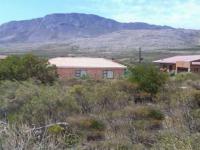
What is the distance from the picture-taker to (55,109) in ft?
86.5

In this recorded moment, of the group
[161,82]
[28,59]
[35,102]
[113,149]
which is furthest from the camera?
[28,59]

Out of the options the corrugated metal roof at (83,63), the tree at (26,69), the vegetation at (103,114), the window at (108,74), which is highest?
the tree at (26,69)

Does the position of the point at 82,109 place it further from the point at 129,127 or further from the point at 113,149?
the point at 113,149

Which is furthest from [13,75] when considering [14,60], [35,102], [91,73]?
[91,73]

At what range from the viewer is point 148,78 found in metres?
38.8

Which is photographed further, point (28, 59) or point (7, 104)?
point (28, 59)

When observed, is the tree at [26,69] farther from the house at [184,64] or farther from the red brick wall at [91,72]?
the house at [184,64]

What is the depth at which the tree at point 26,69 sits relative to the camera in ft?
133

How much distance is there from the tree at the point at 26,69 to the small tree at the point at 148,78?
783 cm

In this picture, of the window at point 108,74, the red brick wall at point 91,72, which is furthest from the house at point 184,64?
the window at point 108,74

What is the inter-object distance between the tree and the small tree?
783cm

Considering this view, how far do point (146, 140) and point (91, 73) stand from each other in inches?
1500

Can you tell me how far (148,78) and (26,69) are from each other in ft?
Result: 35.1

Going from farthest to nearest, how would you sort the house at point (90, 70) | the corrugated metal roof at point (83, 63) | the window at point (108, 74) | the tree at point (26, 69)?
the corrugated metal roof at point (83, 63), the window at point (108, 74), the house at point (90, 70), the tree at point (26, 69)
